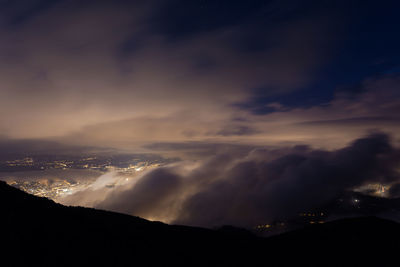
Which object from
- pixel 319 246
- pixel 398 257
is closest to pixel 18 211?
pixel 319 246

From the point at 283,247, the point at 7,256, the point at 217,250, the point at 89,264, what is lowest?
the point at 283,247

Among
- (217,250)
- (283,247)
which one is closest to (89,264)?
(217,250)

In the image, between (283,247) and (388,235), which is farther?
(388,235)

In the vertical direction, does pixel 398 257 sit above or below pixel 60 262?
below

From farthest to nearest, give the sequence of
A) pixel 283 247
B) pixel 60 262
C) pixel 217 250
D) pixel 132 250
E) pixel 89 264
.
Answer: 1. pixel 283 247
2. pixel 217 250
3. pixel 132 250
4. pixel 89 264
5. pixel 60 262

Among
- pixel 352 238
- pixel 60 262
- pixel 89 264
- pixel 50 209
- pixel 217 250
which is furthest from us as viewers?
pixel 352 238

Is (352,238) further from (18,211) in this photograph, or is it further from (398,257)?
(18,211)
